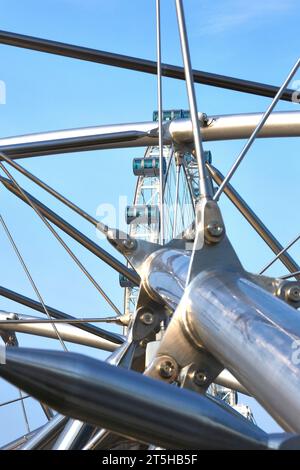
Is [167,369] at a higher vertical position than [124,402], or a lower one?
higher

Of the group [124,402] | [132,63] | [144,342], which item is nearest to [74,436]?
[144,342]

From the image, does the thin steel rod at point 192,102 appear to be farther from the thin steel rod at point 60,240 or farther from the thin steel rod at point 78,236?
the thin steel rod at point 78,236

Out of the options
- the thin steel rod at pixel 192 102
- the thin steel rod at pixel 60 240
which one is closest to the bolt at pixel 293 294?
the thin steel rod at pixel 192 102

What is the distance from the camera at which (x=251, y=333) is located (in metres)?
2.38

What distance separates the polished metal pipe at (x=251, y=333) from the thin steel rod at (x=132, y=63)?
16.8 feet

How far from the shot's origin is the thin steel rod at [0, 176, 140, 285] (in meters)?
8.09

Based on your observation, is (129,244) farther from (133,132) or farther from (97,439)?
(133,132)

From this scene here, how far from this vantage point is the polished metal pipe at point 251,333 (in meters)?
2.13

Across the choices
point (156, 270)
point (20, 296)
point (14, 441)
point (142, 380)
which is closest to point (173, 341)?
point (156, 270)

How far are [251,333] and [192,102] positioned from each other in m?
1.23

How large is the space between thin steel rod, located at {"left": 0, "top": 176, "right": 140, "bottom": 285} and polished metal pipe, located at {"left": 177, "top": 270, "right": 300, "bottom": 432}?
5062 mm

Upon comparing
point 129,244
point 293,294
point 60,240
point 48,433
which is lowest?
point 293,294

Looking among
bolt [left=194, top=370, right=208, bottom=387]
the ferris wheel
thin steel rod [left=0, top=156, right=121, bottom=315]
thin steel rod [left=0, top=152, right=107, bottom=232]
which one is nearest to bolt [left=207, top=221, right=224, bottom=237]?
the ferris wheel
